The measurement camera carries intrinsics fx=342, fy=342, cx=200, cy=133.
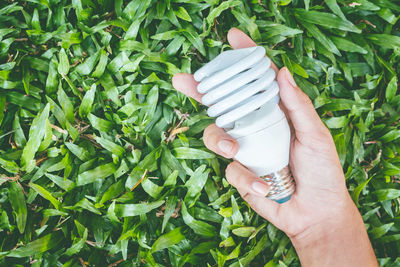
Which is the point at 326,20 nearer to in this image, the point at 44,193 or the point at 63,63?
the point at 63,63

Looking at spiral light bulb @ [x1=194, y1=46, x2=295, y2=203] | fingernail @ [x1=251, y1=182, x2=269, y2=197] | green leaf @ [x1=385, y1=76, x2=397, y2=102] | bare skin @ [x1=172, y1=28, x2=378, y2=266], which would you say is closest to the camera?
spiral light bulb @ [x1=194, y1=46, x2=295, y2=203]

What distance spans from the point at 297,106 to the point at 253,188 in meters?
0.27

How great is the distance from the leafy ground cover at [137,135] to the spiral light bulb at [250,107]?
0.30m

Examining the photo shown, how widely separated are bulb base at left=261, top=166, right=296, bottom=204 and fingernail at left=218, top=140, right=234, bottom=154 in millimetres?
156

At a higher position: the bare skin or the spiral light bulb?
the spiral light bulb

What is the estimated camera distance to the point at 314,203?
1112mm

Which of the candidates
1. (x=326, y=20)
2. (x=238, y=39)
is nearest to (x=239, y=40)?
(x=238, y=39)

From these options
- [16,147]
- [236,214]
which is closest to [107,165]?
[16,147]

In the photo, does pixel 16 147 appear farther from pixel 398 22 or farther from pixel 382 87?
pixel 398 22

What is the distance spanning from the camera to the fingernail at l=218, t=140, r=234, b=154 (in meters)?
0.85

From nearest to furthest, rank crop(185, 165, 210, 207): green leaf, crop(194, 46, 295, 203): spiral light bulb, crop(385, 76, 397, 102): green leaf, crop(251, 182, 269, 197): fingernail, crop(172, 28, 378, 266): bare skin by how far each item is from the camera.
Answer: crop(194, 46, 295, 203): spiral light bulb
crop(251, 182, 269, 197): fingernail
crop(172, 28, 378, 266): bare skin
crop(185, 165, 210, 207): green leaf
crop(385, 76, 397, 102): green leaf

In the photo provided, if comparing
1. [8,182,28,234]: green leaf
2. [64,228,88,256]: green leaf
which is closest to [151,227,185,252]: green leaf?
[64,228,88,256]: green leaf

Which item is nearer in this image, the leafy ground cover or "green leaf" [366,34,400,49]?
the leafy ground cover

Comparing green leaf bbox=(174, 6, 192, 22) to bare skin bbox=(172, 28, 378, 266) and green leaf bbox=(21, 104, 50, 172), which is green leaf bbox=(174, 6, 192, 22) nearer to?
bare skin bbox=(172, 28, 378, 266)
